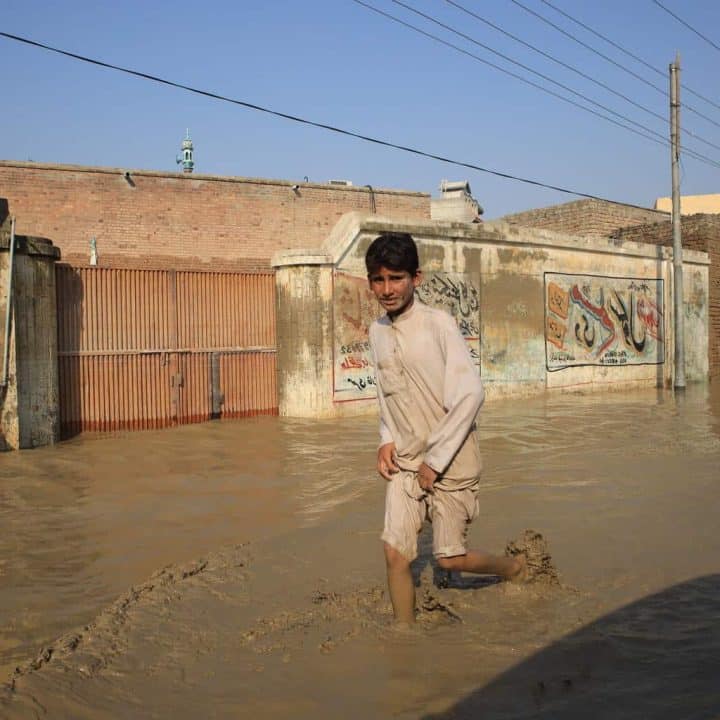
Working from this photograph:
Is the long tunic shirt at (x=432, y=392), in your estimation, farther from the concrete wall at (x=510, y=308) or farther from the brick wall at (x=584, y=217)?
the brick wall at (x=584, y=217)

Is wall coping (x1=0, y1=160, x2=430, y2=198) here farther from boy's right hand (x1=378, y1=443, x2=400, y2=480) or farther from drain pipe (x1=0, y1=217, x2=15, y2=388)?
boy's right hand (x1=378, y1=443, x2=400, y2=480)

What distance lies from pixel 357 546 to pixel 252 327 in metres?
6.66

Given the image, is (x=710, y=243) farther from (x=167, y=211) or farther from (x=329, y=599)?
(x=329, y=599)

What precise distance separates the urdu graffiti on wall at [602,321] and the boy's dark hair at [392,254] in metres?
12.3

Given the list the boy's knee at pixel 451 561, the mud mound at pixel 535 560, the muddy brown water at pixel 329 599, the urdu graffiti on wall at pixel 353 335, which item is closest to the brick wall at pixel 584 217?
the urdu graffiti on wall at pixel 353 335

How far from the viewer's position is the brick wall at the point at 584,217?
2269 centimetres

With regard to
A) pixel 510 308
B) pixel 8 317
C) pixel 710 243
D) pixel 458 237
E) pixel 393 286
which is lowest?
pixel 393 286

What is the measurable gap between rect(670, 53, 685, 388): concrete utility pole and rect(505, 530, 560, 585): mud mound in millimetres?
14201

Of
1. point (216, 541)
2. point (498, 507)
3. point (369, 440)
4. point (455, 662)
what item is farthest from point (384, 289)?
point (369, 440)

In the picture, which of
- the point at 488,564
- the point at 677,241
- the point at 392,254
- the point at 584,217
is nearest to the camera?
the point at 392,254

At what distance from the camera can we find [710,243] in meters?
19.9

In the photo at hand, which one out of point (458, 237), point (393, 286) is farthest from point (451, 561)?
point (458, 237)

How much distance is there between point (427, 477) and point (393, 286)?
0.81 meters

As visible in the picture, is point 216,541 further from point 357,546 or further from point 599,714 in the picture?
point 599,714
